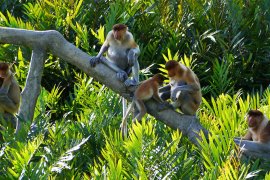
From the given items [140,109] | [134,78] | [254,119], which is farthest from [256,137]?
[134,78]

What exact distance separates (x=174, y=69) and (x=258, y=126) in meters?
1.02

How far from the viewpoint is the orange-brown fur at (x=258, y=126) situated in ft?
27.8

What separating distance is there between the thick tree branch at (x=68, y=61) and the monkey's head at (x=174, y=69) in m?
0.59

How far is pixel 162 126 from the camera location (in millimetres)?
9328

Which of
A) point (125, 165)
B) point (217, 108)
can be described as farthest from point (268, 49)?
point (125, 165)

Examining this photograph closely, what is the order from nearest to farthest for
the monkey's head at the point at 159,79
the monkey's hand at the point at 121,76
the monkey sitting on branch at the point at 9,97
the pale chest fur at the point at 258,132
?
the monkey's hand at the point at 121,76 < the pale chest fur at the point at 258,132 < the monkey's head at the point at 159,79 < the monkey sitting on branch at the point at 9,97

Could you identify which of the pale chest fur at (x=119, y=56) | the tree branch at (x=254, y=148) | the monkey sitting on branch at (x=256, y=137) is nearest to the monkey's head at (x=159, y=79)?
the pale chest fur at (x=119, y=56)

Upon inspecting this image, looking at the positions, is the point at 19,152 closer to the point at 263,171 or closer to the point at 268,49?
the point at 263,171

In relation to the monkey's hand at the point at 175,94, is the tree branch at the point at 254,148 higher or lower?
lower

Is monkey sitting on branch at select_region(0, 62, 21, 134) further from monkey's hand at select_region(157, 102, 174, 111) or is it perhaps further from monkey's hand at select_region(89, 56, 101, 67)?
monkey's hand at select_region(157, 102, 174, 111)

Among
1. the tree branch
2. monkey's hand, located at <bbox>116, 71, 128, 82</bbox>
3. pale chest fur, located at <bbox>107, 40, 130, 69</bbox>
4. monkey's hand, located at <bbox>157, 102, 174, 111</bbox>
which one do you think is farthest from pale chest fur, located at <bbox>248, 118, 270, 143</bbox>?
pale chest fur, located at <bbox>107, 40, 130, 69</bbox>

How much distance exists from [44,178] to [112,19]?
17.2 ft

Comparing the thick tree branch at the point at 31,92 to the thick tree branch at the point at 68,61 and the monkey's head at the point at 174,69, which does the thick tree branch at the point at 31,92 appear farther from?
the monkey's head at the point at 174,69

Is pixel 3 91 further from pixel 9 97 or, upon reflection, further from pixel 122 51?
pixel 122 51
